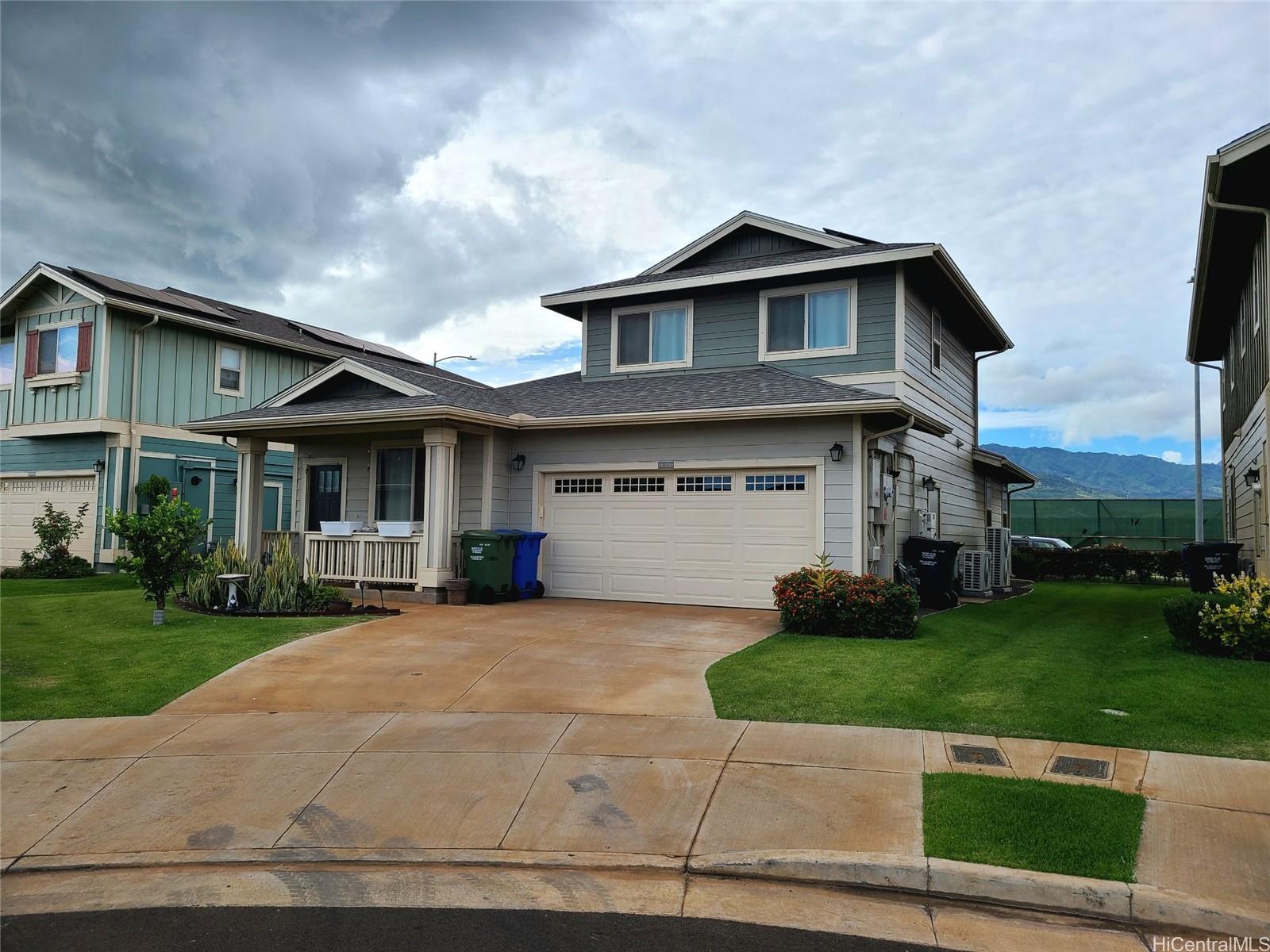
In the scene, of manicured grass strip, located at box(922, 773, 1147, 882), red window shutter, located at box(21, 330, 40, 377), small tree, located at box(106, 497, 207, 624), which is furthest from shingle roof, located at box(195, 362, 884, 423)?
red window shutter, located at box(21, 330, 40, 377)

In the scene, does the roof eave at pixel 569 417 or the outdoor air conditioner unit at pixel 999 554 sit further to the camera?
the outdoor air conditioner unit at pixel 999 554

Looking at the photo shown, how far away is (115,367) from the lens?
66.4 ft

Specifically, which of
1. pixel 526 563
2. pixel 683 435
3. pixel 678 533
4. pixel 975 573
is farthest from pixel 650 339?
pixel 975 573

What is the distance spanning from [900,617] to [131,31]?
13.4 m

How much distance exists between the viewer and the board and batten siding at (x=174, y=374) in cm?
2030

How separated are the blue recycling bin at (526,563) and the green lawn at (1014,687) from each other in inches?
204

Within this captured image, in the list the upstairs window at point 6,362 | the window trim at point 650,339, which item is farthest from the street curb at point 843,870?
the upstairs window at point 6,362

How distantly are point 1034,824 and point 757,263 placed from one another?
1303cm

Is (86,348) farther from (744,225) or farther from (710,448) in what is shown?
(710,448)

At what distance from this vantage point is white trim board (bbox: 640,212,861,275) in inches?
651

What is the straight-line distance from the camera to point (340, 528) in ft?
49.6

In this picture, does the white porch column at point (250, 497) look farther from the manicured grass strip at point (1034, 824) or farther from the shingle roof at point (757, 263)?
the manicured grass strip at point (1034, 824)

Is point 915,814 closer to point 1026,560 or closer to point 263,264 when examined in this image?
point 263,264

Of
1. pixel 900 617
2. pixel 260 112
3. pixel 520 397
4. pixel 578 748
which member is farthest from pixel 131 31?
pixel 900 617
